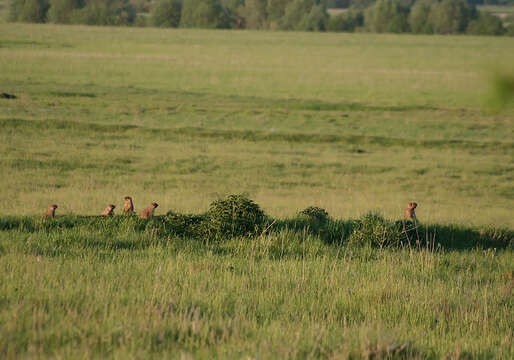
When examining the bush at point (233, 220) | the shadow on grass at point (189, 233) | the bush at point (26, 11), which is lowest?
the shadow on grass at point (189, 233)

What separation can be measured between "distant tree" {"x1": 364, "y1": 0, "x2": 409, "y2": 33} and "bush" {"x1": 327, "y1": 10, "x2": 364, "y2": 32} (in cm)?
373

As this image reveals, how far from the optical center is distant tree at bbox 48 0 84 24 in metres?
134

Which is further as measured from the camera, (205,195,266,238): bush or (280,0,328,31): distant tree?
(280,0,328,31): distant tree

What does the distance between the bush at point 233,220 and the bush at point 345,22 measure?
136 metres

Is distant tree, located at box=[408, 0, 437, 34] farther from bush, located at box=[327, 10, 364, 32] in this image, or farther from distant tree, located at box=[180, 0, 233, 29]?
distant tree, located at box=[180, 0, 233, 29]

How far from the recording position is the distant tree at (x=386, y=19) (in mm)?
139750

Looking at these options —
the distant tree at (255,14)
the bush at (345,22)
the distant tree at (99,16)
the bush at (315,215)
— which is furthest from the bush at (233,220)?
the distant tree at (255,14)

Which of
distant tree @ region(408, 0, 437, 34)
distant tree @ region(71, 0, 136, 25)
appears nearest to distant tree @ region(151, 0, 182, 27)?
distant tree @ region(71, 0, 136, 25)

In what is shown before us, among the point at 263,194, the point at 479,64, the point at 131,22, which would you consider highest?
the point at 131,22

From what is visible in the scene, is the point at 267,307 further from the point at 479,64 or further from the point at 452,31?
the point at 452,31

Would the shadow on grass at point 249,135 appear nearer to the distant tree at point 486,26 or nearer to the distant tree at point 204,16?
the distant tree at point 486,26

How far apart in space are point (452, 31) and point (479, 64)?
143 meters

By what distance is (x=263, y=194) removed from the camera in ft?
61.1

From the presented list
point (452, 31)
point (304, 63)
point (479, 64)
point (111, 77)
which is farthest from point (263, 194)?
point (452, 31)
